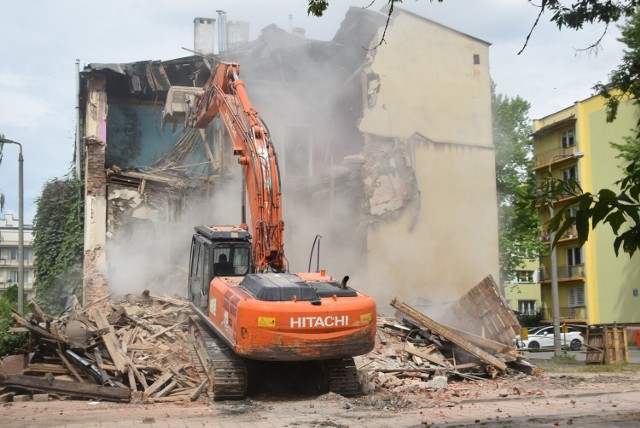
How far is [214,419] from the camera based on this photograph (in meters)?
9.52

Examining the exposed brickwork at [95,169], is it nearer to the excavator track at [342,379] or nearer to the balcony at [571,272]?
the excavator track at [342,379]

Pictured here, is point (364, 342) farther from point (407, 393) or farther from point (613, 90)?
point (613, 90)

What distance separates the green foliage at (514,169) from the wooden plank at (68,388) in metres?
29.0

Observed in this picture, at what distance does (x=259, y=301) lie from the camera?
10.4 metres

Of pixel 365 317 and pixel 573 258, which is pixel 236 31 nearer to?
pixel 365 317

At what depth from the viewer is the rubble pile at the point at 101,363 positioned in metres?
11.3

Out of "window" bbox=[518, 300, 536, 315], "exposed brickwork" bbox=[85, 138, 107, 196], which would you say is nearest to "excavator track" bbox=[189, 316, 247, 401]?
"exposed brickwork" bbox=[85, 138, 107, 196]

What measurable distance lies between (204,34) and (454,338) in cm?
1720

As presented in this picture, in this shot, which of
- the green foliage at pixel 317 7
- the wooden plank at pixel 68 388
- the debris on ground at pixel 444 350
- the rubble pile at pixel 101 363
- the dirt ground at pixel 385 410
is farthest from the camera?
the debris on ground at pixel 444 350

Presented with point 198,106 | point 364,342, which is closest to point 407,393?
point 364,342

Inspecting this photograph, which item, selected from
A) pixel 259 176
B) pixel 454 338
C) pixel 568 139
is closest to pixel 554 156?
pixel 568 139

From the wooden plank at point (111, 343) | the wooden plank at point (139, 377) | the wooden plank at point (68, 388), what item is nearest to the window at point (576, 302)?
the wooden plank at point (111, 343)

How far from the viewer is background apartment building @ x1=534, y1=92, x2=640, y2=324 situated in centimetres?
3866

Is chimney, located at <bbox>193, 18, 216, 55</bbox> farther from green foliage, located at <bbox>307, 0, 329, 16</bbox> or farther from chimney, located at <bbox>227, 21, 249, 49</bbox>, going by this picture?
green foliage, located at <bbox>307, 0, 329, 16</bbox>
